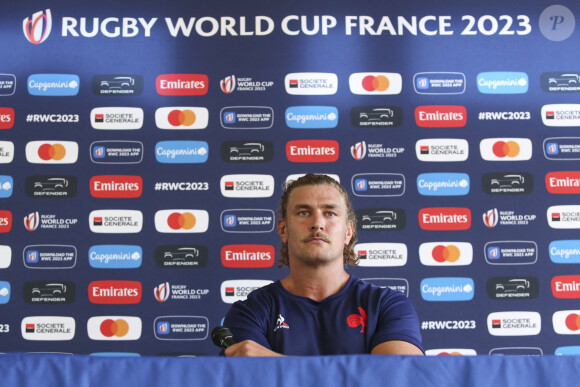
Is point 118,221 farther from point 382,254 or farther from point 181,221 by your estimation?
point 382,254

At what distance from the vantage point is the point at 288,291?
1.59m

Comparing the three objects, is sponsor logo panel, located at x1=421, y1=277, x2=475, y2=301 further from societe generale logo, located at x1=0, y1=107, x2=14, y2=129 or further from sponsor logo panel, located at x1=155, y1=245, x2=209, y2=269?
societe generale logo, located at x1=0, y1=107, x2=14, y2=129

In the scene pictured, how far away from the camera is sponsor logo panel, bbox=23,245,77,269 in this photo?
8.57 ft

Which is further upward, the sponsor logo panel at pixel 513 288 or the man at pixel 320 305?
the man at pixel 320 305

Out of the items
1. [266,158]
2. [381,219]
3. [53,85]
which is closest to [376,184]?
[381,219]

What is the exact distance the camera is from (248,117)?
8.88 ft

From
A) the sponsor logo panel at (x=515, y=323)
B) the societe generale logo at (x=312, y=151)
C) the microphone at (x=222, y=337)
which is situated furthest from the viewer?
the societe generale logo at (x=312, y=151)

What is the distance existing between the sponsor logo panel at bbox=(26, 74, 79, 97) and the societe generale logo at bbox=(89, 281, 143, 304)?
98 cm

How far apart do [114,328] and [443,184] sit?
5.72 feet

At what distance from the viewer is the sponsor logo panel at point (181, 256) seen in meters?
2.61

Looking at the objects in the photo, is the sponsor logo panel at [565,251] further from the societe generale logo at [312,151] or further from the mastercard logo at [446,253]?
the societe generale logo at [312,151]

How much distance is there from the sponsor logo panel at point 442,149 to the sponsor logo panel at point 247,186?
2.49 feet

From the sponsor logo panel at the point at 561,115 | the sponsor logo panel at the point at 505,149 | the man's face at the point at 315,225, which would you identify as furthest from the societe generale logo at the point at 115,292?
the sponsor logo panel at the point at 561,115

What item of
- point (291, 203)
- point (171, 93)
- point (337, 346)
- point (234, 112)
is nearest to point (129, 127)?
point (171, 93)
